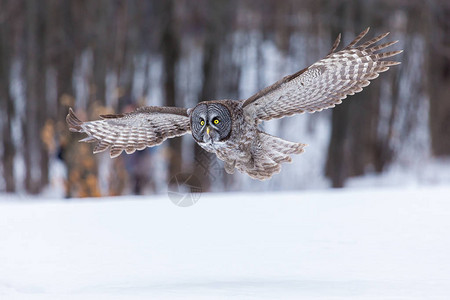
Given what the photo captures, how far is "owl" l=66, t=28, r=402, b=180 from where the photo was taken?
4.50m

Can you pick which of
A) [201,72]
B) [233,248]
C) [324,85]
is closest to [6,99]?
[201,72]

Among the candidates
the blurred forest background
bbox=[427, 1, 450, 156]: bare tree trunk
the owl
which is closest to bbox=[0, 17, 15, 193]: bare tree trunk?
the blurred forest background

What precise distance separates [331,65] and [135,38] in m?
7.53

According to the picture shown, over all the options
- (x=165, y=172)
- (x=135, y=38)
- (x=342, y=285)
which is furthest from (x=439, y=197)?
(x=135, y=38)

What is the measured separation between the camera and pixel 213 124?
445 cm

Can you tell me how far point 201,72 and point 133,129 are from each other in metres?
7.12

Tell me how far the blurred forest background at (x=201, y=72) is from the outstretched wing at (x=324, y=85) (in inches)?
249

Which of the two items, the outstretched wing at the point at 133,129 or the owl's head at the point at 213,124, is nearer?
the owl's head at the point at 213,124

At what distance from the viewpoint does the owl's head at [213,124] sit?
4469 millimetres

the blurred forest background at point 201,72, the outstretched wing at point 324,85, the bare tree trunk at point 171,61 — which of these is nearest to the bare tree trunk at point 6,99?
the blurred forest background at point 201,72

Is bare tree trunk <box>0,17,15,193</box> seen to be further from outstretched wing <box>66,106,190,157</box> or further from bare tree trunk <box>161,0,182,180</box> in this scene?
outstretched wing <box>66,106,190,157</box>

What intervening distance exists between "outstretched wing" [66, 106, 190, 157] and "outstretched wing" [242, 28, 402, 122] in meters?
0.47

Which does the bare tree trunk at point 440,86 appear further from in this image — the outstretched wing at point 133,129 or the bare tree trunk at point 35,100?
the outstretched wing at point 133,129

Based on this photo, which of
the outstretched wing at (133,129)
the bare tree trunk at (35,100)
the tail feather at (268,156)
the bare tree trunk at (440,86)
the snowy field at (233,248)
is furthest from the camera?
the bare tree trunk at (35,100)
